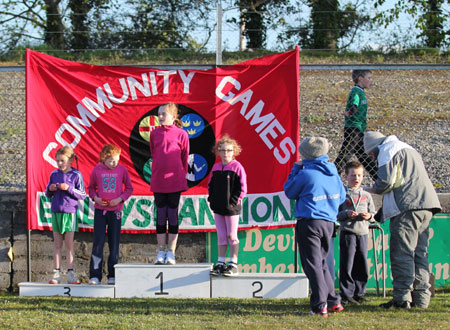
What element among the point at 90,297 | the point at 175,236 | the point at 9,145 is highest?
the point at 9,145

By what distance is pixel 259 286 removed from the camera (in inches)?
255

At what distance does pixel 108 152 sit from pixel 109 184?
1.19 feet

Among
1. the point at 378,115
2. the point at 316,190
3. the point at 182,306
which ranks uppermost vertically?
the point at 378,115

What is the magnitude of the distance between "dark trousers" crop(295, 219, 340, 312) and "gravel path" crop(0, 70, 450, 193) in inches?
156

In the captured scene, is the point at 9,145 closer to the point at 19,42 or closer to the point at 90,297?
the point at 90,297

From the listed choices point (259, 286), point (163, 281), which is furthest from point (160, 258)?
point (259, 286)

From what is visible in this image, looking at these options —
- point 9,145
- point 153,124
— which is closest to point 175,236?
point 153,124

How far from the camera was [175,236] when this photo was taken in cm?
683

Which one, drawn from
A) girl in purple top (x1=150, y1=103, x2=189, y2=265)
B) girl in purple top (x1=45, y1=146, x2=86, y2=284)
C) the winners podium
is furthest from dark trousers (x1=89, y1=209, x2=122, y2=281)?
girl in purple top (x1=150, y1=103, x2=189, y2=265)

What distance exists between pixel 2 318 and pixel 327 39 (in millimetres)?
15285

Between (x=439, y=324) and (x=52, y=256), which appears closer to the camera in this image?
(x=439, y=324)

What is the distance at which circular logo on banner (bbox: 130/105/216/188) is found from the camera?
7.35m

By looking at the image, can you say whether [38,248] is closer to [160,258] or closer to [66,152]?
[66,152]

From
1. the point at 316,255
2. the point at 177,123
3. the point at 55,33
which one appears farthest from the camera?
the point at 55,33
